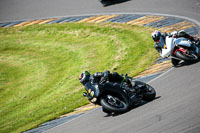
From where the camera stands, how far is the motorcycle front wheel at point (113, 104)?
841cm

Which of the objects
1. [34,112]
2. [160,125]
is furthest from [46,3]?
[160,125]

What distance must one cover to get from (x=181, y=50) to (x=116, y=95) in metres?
3.84

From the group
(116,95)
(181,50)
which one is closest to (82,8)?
(181,50)

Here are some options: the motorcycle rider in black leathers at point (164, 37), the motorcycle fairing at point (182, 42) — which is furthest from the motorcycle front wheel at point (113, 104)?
the motorcycle rider in black leathers at point (164, 37)

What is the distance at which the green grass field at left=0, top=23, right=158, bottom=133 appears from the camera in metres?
13.1

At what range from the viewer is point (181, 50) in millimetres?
11578

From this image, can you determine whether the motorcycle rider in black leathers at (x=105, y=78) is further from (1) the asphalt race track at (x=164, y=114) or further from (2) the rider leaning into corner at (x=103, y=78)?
(1) the asphalt race track at (x=164, y=114)

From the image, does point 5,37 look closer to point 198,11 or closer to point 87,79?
point 198,11

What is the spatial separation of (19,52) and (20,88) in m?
5.02

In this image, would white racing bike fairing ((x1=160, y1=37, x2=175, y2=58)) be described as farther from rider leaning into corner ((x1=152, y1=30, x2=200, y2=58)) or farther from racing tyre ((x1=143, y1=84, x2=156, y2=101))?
racing tyre ((x1=143, y1=84, x2=156, y2=101))

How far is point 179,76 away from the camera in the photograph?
1065 cm

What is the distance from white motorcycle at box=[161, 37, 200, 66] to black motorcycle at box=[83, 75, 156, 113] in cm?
284

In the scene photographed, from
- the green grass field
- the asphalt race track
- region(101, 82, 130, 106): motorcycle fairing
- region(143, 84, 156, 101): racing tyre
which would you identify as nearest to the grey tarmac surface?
the green grass field

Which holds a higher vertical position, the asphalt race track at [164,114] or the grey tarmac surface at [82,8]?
the grey tarmac surface at [82,8]
